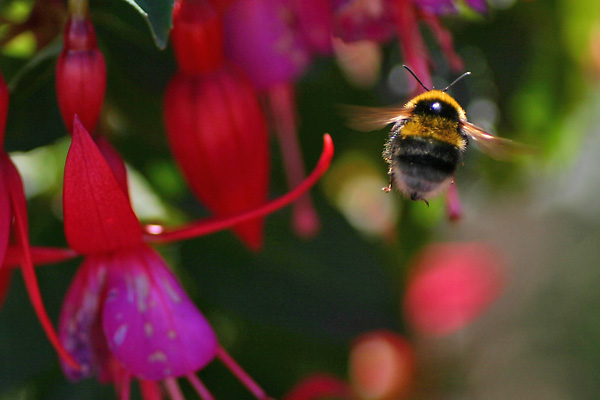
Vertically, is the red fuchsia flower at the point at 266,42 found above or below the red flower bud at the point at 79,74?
above

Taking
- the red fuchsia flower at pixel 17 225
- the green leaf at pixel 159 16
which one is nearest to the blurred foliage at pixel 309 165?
the green leaf at pixel 159 16

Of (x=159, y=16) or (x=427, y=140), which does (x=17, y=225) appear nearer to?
(x=159, y=16)

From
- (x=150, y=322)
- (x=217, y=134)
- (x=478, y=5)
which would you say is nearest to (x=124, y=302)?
(x=150, y=322)

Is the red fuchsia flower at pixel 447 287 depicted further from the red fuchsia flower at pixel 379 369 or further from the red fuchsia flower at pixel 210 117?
the red fuchsia flower at pixel 210 117

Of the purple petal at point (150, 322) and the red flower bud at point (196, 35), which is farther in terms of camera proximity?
the red flower bud at point (196, 35)

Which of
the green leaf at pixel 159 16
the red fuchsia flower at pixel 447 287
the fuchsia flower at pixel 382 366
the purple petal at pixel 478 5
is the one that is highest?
the purple petal at pixel 478 5

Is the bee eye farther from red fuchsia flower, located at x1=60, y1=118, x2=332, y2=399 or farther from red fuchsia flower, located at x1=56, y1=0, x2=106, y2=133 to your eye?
red fuchsia flower, located at x1=56, y1=0, x2=106, y2=133

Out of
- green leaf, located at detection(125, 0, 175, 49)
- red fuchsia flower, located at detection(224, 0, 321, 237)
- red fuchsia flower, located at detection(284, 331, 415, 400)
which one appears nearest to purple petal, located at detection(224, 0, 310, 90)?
red fuchsia flower, located at detection(224, 0, 321, 237)
